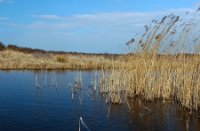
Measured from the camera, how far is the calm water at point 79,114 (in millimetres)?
9203

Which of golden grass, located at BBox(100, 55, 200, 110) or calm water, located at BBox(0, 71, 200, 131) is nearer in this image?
calm water, located at BBox(0, 71, 200, 131)

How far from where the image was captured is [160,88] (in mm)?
12266

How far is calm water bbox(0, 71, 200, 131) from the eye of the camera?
30.2 ft

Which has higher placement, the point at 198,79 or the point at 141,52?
the point at 141,52

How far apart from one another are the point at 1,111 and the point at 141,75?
4746 millimetres

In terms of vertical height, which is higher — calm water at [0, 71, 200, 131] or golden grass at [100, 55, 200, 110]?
golden grass at [100, 55, 200, 110]

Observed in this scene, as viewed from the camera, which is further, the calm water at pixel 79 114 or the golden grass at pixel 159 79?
the golden grass at pixel 159 79

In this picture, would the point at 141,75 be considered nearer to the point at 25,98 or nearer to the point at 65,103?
the point at 65,103

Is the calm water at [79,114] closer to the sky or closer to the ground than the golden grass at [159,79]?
closer to the ground

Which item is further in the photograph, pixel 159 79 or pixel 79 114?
pixel 159 79

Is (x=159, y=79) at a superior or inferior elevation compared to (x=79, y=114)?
superior

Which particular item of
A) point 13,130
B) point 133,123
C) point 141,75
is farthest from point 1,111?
point 141,75

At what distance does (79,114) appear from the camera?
415 inches

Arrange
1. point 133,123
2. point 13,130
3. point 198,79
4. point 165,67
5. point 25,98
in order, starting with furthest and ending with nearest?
point 25,98 < point 165,67 < point 198,79 < point 133,123 < point 13,130
